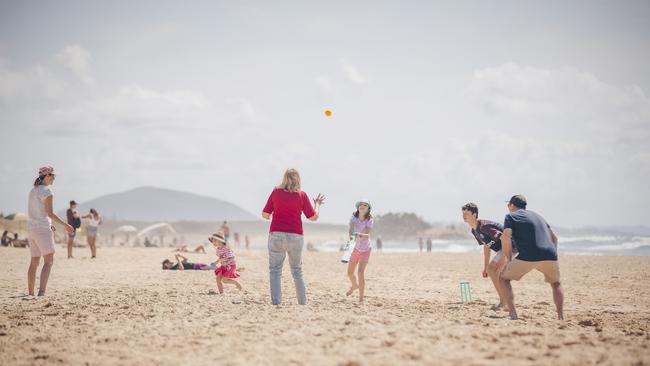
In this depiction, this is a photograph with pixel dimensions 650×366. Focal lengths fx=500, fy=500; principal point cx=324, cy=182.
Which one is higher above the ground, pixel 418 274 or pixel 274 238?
pixel 274 238

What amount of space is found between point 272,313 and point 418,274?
457 inches

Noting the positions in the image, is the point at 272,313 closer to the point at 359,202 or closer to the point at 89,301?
the point at 359,202

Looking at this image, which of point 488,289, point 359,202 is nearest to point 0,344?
point 359,202

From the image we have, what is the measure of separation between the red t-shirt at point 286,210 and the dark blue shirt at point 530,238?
2.92m

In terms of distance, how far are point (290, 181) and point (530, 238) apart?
11.6 feet

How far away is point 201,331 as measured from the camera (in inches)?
227

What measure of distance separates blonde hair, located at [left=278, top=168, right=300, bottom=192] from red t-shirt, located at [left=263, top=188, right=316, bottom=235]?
0.07 metres

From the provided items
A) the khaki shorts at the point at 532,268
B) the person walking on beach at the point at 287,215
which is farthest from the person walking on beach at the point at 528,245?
the person walking on beach at the point at 287,215

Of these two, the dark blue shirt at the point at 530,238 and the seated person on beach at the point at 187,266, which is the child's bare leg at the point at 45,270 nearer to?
the seated person on beach at the point at 187,266

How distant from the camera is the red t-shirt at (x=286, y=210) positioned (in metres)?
7.49

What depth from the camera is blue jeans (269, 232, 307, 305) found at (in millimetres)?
7484

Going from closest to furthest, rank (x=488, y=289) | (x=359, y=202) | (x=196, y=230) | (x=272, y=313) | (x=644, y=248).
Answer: (x=272, y=313), (x=359, y=202), (x=488, y=289), (x=644, y=248), (x=196, y=230)

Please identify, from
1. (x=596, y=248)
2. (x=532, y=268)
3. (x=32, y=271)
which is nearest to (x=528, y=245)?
(x=532, y=268)

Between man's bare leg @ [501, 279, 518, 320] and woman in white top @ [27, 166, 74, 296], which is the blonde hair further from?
woman in white top @ [27, 166, 74, 296]
